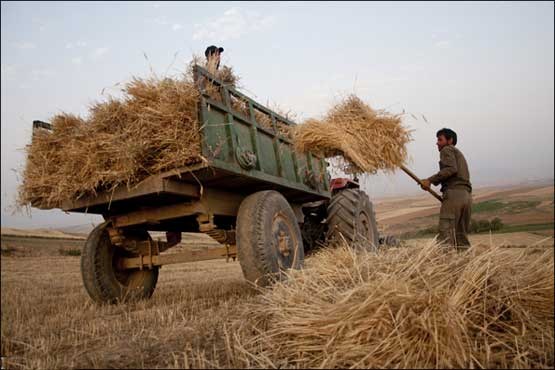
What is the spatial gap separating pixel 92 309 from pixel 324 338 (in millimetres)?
3532

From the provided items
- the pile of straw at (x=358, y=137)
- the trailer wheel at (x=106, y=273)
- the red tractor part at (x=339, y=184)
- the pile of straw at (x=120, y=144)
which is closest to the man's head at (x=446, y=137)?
the pile of straw at (x=358, y=137)

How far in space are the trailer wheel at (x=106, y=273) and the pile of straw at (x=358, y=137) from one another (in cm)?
253

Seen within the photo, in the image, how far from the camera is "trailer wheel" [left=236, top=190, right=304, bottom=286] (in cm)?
389

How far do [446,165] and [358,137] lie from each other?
42.6 inches

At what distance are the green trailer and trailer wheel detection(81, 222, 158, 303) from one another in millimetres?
12

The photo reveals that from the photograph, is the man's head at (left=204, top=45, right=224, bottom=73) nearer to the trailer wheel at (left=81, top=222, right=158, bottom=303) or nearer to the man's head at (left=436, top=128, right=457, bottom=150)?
the trailer wheel at (left=81, top=222, right=158, bottom=303)

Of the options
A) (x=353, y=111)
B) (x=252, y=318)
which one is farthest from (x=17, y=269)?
(x=252, y=318)

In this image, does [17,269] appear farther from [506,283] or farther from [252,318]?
[506,283]

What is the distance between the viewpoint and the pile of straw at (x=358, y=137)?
4664 mm

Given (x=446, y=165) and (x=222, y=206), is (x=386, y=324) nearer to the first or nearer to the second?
(x=222, y=206)

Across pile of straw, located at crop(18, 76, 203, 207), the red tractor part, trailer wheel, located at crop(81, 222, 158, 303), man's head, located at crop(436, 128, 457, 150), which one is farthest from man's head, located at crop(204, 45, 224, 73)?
the red tractor part

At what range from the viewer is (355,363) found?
1511 mm

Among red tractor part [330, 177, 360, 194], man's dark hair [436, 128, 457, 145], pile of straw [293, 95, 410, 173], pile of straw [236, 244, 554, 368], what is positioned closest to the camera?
pile of straw [236, 244, 554, 368]

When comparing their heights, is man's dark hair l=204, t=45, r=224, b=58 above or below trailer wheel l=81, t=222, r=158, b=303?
above
